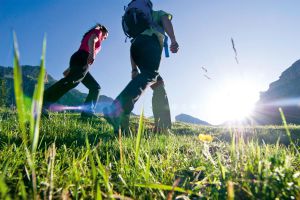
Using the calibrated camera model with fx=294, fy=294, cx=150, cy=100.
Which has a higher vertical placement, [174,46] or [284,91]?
[284,91]

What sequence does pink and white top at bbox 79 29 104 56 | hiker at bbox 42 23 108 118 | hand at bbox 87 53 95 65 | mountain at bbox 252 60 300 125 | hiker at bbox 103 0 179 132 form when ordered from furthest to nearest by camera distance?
mountain at bbox 252 60 300 125, pink and white top at bbox 79 29 104 56, hand at bbox 87 53 95 65, hiker at bbox 42 23 108 118, hiker at bbox 103 0 179 132

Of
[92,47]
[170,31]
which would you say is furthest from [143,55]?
[92,47]

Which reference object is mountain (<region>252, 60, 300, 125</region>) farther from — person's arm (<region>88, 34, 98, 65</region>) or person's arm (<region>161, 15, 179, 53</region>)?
person's arm (<region>161, 15, 179, 53</region>)

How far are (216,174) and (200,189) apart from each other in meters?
0.13

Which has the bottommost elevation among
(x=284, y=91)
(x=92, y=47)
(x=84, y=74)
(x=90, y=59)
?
(x=84, y=74)

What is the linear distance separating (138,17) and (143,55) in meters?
0.94

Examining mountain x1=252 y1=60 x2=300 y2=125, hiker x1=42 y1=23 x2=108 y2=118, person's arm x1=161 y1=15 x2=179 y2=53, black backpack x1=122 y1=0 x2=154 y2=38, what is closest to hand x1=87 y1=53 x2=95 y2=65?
hiker x1=42 y1=23 x2=108 y2=118

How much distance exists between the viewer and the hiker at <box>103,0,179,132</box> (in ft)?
15.8

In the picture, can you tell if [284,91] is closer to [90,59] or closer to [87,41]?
[87,41]

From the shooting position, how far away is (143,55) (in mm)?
5359

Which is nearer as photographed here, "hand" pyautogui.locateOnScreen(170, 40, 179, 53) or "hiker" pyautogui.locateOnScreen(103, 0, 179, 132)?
"hiker" pyautogui.locateOnScreen(103, 0, 179, 132)

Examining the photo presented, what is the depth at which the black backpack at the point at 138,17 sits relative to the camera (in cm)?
580

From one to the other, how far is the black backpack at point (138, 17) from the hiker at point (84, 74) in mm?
1638

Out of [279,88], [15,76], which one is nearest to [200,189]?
[15,76]
